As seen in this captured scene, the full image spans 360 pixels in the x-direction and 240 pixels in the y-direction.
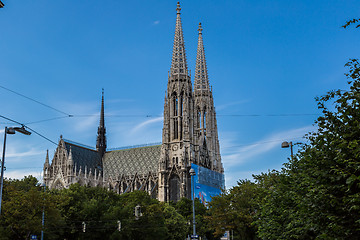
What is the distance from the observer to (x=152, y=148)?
414 feet

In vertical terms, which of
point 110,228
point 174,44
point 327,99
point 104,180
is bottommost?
point 110,228

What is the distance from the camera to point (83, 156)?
123 m

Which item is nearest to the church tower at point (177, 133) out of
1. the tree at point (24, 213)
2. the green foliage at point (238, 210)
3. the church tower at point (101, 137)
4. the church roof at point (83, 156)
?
the church roof at point (83, 156)

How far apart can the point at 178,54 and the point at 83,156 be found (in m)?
40.2

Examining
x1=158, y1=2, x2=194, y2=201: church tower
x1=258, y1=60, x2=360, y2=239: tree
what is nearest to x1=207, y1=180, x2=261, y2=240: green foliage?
x1=258, y1=60, x2=360, y2=239: tree

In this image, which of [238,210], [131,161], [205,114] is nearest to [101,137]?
[131,161]

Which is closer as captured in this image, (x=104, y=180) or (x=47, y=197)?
(x=47, y=197)

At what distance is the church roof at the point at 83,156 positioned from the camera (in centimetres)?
11894

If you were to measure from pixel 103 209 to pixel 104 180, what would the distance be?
6772 cm

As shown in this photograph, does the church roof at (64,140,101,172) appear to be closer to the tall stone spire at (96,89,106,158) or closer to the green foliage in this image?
the tall stone spire at (96,89,106,158)

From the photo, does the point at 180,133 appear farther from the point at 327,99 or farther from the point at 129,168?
the point at 327,99

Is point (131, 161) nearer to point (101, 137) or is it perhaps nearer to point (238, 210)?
point (101, 137)

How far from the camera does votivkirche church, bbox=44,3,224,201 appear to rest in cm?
10719

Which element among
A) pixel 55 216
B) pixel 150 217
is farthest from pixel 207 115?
pixel 55 216
